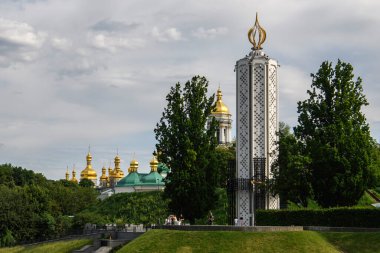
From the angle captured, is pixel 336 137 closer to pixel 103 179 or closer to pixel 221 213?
pixel 221 213

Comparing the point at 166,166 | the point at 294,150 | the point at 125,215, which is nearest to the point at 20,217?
the point at 125,215

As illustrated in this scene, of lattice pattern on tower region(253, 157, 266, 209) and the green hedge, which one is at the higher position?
lattice pattern on tower region(253, 157, 266, 209)

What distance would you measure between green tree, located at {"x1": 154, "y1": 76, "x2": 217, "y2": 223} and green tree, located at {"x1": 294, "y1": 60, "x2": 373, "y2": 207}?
707cm

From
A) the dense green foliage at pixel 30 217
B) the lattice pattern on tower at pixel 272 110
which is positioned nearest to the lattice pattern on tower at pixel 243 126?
the lattice pattern on tower at pixel 272 110

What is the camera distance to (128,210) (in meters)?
82.9

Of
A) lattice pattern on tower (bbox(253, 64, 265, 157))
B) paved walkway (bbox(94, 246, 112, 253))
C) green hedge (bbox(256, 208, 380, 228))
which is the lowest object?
paved walkway (bbox(94, 246, 112, 253))

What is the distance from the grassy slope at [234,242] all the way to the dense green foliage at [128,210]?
111 ft

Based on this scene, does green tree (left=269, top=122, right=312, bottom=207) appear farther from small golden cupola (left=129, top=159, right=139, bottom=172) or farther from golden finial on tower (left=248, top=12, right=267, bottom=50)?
small golden cupola (left=129, top=159, right=139, bottom=172)

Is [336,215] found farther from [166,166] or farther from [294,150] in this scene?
[166,166]

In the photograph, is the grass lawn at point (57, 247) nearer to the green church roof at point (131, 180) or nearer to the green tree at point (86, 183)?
the green church roof at point (131, 180)

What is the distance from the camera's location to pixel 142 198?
84.2m

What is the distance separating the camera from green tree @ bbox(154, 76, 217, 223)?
160 ft

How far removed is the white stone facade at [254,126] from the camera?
5222 centimetres

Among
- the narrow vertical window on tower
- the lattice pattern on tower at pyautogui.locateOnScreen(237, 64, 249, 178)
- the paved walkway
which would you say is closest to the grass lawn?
the paved walkway
